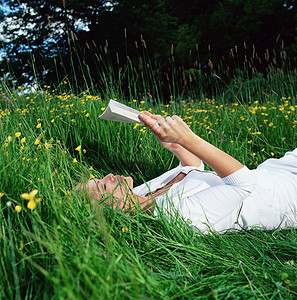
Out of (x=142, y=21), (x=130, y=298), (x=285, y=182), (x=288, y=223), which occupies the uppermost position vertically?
(x=142, y=21)

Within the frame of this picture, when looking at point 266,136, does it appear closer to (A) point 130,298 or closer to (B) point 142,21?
(A) point 130,298

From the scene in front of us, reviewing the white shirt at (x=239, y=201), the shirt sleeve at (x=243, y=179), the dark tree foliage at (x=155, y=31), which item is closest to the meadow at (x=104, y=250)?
the white shirt at (x=239, y=201)

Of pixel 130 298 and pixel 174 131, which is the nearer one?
pixel 130 298

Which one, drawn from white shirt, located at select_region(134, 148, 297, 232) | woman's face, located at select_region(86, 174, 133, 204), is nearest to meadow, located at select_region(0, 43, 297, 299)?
white shirt, located at select_region(134, 148, 297, 232)

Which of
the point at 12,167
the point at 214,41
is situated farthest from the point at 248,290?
the point at 214,41

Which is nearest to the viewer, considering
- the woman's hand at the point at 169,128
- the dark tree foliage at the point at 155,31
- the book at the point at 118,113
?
the book at the point at 118,113

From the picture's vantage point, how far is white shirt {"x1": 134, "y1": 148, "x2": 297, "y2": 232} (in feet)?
6.13

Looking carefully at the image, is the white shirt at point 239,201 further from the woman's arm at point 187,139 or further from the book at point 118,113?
the book at point 118,113

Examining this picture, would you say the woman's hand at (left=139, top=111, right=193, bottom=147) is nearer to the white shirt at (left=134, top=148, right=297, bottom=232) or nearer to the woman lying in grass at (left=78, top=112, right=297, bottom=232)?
the woman lying in grass at (left=78, top=112, right=297, bottom=232)

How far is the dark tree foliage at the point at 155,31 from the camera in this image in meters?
10.5

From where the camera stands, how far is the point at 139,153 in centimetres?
326

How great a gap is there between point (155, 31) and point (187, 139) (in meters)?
10.9

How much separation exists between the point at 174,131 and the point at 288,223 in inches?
38.0

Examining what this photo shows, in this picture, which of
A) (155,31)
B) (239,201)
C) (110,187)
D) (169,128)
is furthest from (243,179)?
(155,31)
